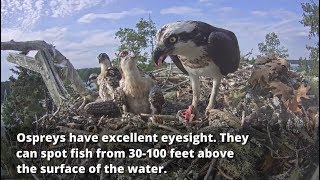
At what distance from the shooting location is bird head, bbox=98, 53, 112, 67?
7.41 feet

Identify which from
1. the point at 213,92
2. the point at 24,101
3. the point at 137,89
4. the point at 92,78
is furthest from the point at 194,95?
the point at 24,101

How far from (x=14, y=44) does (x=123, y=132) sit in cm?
67

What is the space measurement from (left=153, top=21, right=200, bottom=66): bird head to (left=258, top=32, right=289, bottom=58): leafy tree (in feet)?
1.13

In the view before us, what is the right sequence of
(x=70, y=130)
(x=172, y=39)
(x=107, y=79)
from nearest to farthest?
(x=172, y=39) → (x=70, y=130) → (x=107, y=79)

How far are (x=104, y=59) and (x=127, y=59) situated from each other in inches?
6.9

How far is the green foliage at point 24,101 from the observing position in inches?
83.4

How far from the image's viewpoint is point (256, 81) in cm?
214

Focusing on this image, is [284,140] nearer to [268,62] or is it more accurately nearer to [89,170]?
[268,62]

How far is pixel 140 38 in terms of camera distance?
2.13 metres

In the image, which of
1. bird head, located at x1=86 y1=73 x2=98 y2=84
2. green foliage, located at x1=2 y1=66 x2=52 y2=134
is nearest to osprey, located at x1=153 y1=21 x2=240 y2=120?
bird head, located at x1=86 y1=73 x2=98 y2=84

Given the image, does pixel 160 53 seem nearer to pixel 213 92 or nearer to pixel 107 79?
pixel 213 92

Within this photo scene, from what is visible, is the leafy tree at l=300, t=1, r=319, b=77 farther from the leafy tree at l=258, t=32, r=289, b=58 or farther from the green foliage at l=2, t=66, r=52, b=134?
the green foliage at l=2, t=66, r=52, b=134

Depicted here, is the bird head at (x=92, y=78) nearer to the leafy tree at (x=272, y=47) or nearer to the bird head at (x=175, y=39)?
the bird head at (x=175, y=39)

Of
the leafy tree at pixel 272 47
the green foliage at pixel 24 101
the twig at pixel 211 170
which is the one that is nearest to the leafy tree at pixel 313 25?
the leafy tree at pixel 272 47
